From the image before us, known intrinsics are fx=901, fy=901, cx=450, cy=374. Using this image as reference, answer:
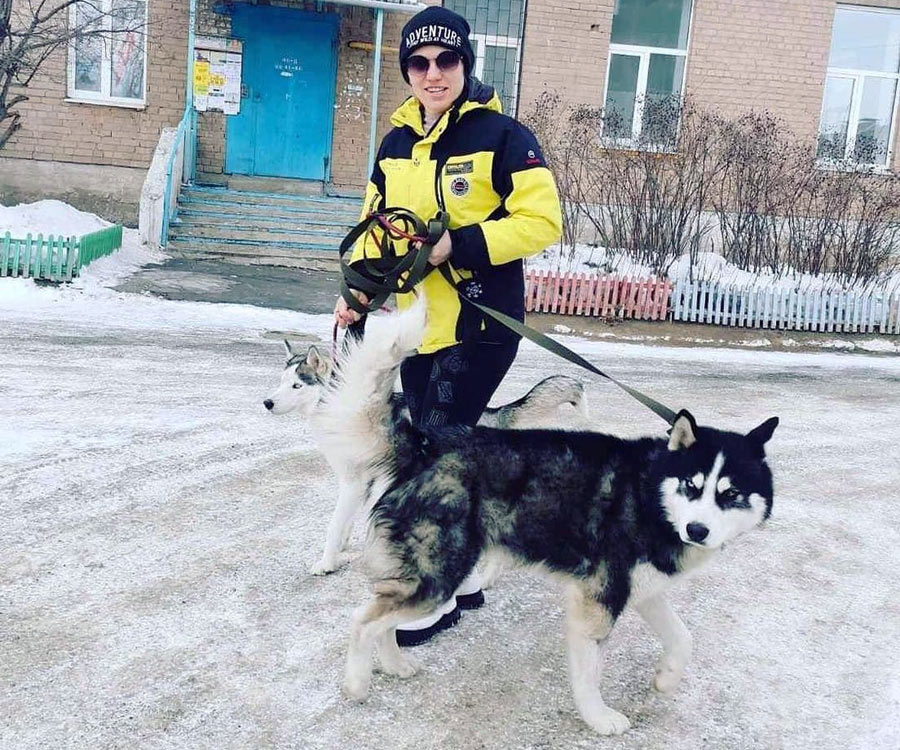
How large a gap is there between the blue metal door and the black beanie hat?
1319 centimetres

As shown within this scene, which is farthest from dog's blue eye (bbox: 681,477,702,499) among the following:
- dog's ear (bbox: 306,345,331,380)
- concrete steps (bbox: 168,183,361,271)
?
concrete steps (bbox: 168,183,361,271)

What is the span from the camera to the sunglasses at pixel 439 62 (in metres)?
3.00

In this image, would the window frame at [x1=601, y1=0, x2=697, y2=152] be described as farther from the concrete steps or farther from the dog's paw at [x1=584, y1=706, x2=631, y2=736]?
the dog's paw at [x1=584, y1=706, x2=631, y2=736]

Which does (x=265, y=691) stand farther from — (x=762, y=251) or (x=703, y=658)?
(x=762, y=251)

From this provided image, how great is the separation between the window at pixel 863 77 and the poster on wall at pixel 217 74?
35.0 ft

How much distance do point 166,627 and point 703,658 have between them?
201cm

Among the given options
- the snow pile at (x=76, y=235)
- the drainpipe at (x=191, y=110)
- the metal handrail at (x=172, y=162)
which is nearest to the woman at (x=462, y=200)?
the snow pile at (x=76, y=235)

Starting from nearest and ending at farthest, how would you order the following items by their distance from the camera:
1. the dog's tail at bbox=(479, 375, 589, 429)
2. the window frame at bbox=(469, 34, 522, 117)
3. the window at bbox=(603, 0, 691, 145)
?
the dog's tail at bbox=(479, 375, 589, 429), the window frame at bbox=(469, 34, 522, 117), the window at bbox=(603, 0, 691, 145)

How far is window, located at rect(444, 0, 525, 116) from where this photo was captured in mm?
15742

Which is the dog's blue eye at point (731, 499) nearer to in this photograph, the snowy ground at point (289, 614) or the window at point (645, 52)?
the snowy ground at point (289, 614)

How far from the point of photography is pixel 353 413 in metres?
2.81

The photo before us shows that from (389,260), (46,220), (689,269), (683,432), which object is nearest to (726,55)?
(689,269)

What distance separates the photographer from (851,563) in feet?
14.4

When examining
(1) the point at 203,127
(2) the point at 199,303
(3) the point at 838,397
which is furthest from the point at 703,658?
(1) the point at 203,127
